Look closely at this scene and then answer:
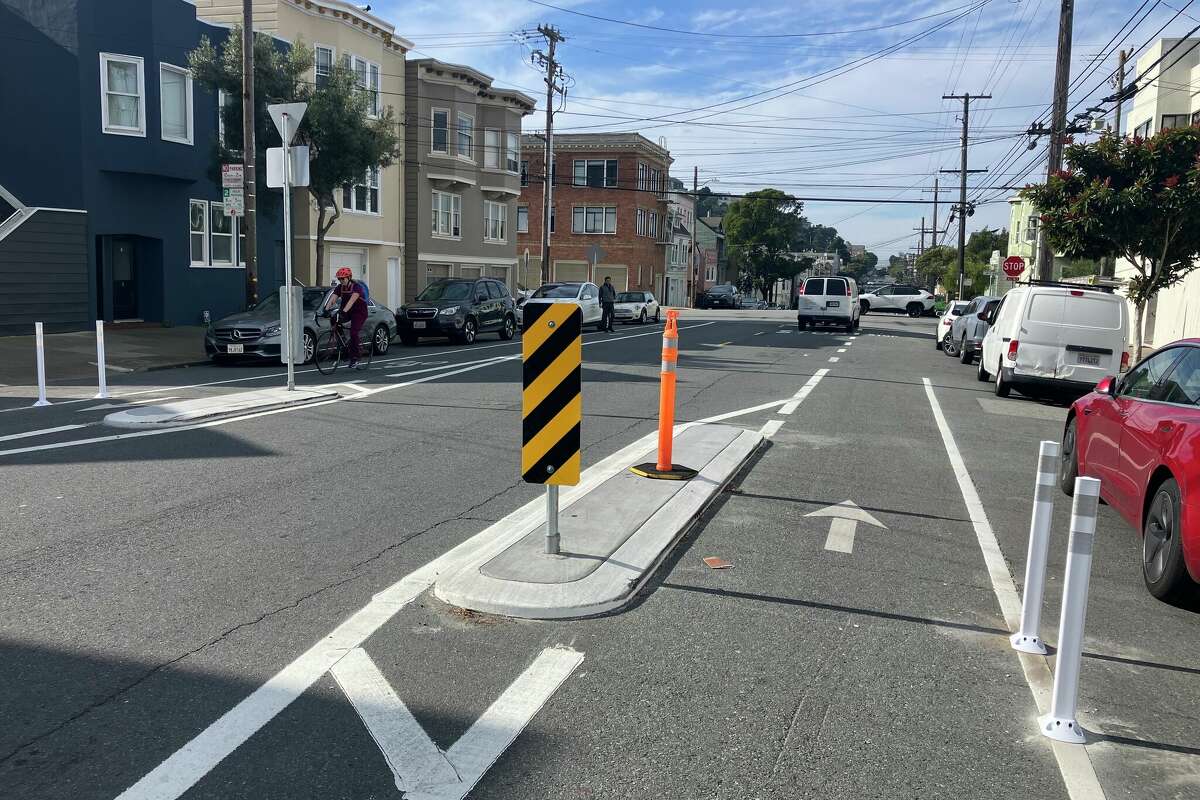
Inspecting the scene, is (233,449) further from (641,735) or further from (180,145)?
(180,145)

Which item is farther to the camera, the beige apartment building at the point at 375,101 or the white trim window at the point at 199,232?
the beige apartment building at the point at 375,101

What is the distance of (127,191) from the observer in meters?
24.1

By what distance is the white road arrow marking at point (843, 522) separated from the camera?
6.71 metres

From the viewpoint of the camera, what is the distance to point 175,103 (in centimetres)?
2503

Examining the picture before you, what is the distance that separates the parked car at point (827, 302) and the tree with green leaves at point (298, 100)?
1751cm

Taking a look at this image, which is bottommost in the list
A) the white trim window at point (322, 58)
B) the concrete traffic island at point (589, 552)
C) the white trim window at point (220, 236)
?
the concrete traffic island at point (589, 552)

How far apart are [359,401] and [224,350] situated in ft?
20.1

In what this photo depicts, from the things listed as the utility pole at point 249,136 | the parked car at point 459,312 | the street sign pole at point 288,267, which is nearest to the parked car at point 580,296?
the parked car at point 459,312

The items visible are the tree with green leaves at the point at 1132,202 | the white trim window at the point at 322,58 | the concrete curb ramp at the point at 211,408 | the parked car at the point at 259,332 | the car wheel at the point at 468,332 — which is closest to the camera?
the concrete curb ramp at the point at 211,408

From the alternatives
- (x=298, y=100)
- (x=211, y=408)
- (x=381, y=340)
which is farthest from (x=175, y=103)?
(x=211, y=408)

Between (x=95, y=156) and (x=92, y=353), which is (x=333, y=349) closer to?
(x=92, y=353)

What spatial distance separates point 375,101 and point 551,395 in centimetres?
3073

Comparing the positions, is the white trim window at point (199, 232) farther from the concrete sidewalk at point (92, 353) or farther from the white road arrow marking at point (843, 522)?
the white road arrow marking at point (843, 522)

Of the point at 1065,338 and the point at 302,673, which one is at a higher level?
the point at 1065,338
